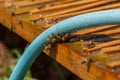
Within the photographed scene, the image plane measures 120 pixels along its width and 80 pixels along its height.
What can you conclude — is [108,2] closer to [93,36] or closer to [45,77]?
[93,36]

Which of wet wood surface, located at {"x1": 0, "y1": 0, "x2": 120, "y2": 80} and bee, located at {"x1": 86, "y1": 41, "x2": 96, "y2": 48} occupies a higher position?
bee, located at {"x1": 86, "y1": 41, "x2": 96, "y2": 48}

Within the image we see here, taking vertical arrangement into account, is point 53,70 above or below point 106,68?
below

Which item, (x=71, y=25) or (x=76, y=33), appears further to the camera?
(x=76, y=33)

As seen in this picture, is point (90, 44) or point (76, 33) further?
point (76, 33)

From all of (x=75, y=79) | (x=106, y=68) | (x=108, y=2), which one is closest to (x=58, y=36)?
(x=106, y=68)

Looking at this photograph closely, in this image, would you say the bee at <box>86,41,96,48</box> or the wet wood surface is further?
the bee at <box>86,41,96,48</box>
